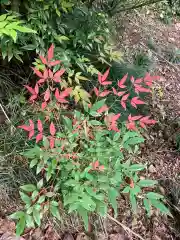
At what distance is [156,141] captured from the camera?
9.38 ft

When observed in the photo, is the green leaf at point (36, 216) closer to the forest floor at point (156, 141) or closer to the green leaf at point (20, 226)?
the green leaf at point (20, 226)

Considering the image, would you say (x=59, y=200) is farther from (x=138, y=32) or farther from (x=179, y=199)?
(x=138, y=32)

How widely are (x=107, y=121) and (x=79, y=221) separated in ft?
2.37

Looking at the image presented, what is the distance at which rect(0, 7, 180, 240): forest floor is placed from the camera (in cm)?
199

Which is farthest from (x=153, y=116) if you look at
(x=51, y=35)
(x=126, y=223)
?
(x=51, y=35)

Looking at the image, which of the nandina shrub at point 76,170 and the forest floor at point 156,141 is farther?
the forest floor at point 156,141

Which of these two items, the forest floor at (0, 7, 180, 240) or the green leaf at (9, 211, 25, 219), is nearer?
the green leaf at (9, 211, 25, 219)

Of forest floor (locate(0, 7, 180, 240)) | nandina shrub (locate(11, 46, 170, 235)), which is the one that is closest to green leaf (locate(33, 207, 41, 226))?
nandina shrub (locate(11, 46, 170, 235))

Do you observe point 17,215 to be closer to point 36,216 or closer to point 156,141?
point 36,216

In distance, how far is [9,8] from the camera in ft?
6.61

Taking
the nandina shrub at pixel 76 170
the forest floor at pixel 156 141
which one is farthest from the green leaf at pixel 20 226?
the forest floor at pixel 156 141

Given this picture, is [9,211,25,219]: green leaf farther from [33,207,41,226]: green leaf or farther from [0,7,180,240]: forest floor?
[0,7,180,240]: forest floor

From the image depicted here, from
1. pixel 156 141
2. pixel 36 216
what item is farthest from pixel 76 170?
pixel 156 141

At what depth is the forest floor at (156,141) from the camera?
199cm
